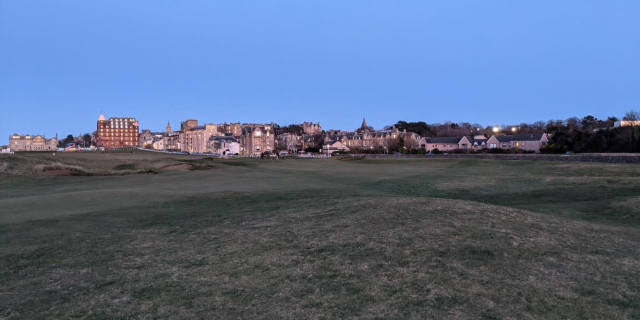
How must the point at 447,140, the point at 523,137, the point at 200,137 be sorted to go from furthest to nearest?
the point at 200,137, the point at 447,140, the point at 523,137

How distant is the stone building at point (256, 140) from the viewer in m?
147

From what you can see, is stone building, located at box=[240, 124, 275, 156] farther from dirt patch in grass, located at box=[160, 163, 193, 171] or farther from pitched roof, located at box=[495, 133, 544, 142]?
dirt patch in grass, located at box=[160, 163, 193, 171]

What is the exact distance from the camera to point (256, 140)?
147500mm

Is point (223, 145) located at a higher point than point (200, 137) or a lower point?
lower

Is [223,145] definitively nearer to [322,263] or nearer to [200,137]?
[200,137]

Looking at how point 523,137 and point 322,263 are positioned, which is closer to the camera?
point 322,263

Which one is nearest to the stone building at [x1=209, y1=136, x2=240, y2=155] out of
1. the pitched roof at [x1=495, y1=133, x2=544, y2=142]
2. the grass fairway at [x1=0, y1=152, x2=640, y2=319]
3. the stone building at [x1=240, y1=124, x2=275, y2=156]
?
the stone building at [x1=240, y1=124, x2=275, y2=156]

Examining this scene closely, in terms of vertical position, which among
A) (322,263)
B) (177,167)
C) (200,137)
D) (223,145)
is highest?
(200,137)

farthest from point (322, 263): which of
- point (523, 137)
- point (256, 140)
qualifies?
point (256, 140)

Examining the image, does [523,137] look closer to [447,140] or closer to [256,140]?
[447,140]

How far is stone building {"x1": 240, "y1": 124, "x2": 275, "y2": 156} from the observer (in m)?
147

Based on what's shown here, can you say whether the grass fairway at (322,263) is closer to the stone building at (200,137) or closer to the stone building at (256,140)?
the stone building at (256,140)

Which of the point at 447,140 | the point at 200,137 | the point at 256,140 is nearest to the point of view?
the point at 447,140

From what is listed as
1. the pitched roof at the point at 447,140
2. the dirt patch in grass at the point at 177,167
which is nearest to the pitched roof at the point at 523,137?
the pitched roof at the point at 447,140
